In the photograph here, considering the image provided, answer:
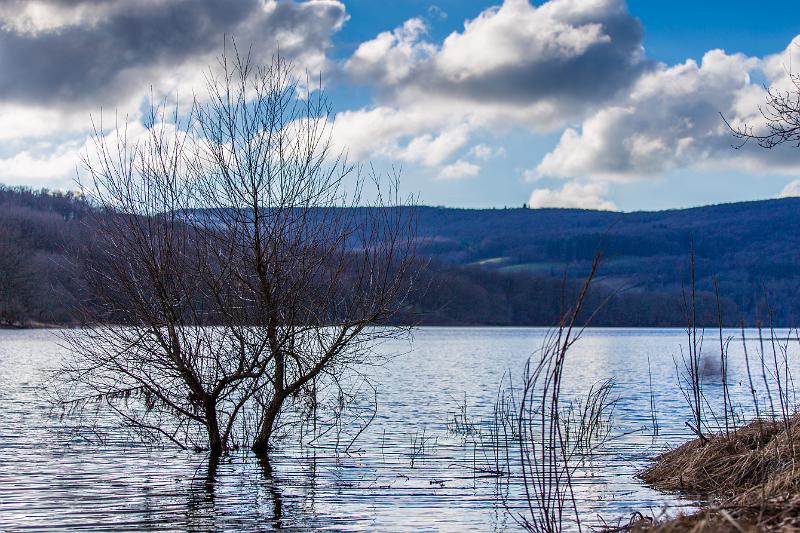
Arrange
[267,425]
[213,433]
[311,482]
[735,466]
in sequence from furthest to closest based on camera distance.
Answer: [267,425] < [213,433] < [311,482] < [735,466]

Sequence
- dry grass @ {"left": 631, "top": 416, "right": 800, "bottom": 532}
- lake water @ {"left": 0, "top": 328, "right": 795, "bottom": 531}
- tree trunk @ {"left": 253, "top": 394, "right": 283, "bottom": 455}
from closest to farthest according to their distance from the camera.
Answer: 1. dry grass @ {"left": 631, "top": 416, "right": 800, "bottom": 532}
2. lake water @ {"left": 0, "top": 328, "right": 795, "bottom": 531}
3. tree trunk @ {"left": 253, "top": 394, "right": 283, "bottom": 455}

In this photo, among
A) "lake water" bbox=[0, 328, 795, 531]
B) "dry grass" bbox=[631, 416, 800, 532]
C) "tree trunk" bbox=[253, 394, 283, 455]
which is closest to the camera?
"dry grass" bbox=[631, 416, 800, 532]

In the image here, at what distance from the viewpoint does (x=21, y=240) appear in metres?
127

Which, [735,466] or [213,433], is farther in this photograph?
[213,433]

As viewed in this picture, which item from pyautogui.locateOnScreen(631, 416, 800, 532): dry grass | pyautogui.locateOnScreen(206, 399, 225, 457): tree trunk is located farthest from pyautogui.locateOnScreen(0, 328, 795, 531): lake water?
pyautogui.locateOnScreen(631, 416, 800, 532): dry grass

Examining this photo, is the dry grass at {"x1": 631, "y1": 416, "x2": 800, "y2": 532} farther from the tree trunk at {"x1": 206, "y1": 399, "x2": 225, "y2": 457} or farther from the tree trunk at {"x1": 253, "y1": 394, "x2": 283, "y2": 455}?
the tree trunk at {"x1": 206, "y1": 399, "x2": 225, "y2": 457}

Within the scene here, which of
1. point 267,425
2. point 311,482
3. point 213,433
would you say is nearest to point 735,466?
point 311,482

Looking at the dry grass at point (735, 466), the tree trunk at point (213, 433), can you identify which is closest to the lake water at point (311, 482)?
the tree trunk at point (213, 433)

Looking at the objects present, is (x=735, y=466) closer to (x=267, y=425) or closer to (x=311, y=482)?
(x=311, y=482)

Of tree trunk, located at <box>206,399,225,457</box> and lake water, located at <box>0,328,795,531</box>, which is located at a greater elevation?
tree trunk, located at <box>206,399,225,457</box>

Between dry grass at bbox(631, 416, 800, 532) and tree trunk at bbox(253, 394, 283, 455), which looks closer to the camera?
dry grass at bbox(631, 416, 800, 532)

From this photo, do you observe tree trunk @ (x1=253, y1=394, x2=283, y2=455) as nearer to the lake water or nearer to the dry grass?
the lake water

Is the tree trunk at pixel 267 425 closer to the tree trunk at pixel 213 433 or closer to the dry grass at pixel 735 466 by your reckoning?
the tree trunk at pixel 213 433

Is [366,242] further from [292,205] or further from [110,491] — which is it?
[110,491]
